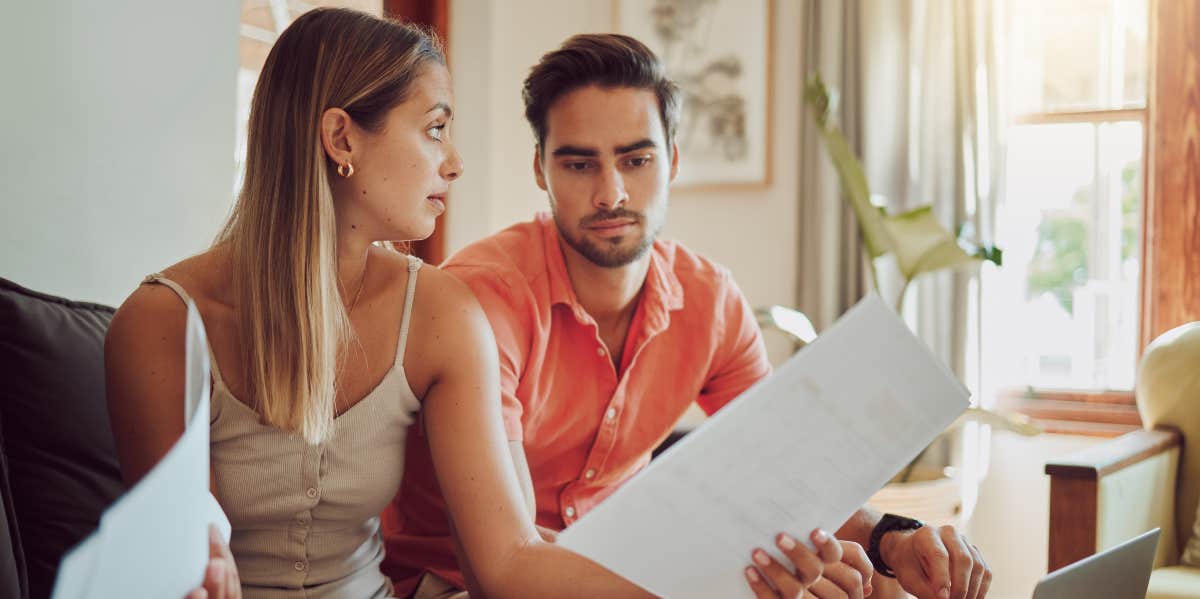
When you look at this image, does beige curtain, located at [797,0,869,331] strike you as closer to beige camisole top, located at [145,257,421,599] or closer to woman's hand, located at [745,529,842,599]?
beige camisole top, located at [145,257,421,599]

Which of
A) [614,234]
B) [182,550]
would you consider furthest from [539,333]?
[182,550]

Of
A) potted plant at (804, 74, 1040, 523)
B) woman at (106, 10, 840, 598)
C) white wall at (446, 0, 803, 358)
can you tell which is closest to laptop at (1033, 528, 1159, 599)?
woman at (106, 10, 840, 598)

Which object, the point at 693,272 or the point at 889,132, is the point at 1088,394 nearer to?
the point at 889,132

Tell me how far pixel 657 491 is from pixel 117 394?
61 cm

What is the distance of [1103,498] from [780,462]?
137 cm

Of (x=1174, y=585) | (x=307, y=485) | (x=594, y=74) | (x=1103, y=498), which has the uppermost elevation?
(x=594, y=74)

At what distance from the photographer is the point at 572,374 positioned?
5.34ft

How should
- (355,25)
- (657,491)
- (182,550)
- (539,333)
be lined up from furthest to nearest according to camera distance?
(539,333)
(355,25)
(657,491)
(182,550)

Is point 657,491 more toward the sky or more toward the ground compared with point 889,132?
more toward the ground

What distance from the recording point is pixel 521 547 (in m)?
1.18

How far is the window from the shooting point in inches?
125

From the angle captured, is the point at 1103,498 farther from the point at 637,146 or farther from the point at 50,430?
the point at 50,430

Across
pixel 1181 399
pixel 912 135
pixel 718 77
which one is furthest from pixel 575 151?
pixel 718 77

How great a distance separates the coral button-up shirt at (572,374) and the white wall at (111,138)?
59cm
